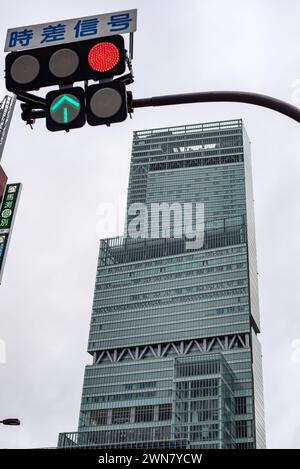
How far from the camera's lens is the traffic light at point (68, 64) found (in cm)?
627

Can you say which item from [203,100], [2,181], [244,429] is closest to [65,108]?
[203,100]

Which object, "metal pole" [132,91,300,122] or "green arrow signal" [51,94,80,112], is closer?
"green arrow signal" [51,94,80,112]

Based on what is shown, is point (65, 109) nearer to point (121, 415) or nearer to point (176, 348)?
point (121, 415)

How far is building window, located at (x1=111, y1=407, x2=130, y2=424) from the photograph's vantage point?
467ft

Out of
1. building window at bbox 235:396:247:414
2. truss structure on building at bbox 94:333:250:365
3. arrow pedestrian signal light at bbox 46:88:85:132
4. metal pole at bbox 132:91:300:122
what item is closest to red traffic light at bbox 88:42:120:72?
arrow pedestrian signal light at bbox 46:88:85:132

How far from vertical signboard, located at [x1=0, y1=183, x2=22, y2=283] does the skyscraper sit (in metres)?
83.0

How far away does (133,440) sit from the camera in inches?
5433

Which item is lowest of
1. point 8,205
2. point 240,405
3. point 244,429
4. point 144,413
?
point 8,205

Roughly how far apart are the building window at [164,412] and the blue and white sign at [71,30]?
450 ft

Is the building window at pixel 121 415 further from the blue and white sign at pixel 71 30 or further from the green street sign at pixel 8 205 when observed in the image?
the blue and white sign at pixel 71 30

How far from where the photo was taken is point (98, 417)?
14625 centimetres

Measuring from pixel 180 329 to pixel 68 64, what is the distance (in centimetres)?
15247

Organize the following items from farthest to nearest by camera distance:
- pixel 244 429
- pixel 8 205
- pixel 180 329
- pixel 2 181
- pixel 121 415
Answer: pixel 180 329 < pixel 121 415 < pixel 244 429 < pixel 2 181 < pixel 8 205

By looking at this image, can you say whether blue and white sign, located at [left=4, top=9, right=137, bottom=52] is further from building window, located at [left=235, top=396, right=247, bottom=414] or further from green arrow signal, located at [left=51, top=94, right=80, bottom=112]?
building window, located at [left=235, top=396, right=247, bottom=414]
